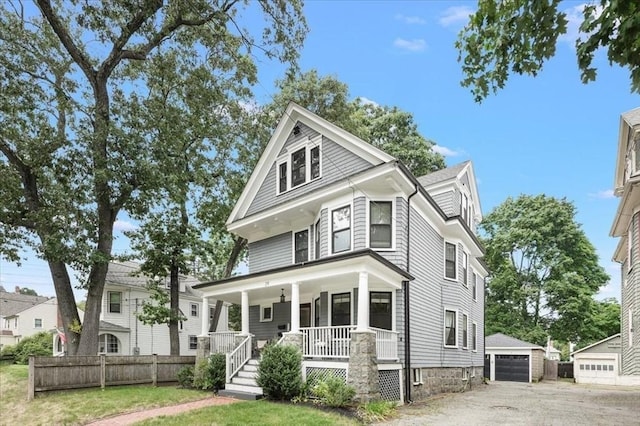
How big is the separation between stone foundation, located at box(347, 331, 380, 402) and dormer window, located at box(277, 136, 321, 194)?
6.25 m

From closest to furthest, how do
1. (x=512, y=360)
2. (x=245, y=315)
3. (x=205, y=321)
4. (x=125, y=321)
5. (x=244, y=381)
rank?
(x=244, y=381) → (x=245, y=315) → (x=205, y=321) → (x=512, y=360) → (x=125, y=321)

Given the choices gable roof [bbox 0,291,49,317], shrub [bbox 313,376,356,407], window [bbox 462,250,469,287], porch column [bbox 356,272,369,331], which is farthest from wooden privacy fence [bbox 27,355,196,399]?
gable roof [bbox 0,291,49,317]

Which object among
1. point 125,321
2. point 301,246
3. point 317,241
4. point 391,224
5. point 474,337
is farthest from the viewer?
point 125,321

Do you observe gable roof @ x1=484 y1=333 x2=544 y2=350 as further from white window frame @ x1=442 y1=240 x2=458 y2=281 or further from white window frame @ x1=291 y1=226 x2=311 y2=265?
white window frame @ x1=291 y1=226 x2=311 y2=265

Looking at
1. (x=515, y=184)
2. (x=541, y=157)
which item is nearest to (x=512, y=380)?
(x=541, y=157)

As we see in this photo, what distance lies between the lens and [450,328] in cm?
1623

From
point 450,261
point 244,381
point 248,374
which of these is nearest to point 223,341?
point 248,374

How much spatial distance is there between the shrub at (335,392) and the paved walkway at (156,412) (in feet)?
8.07

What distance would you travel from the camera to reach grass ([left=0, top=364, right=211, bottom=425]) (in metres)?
Result: 11.2

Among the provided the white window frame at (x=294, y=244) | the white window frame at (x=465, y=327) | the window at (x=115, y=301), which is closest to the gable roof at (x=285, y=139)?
the white window frame at (x=294, y=244)

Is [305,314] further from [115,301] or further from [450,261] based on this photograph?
[115,301]

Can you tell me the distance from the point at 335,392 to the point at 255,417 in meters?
1.89

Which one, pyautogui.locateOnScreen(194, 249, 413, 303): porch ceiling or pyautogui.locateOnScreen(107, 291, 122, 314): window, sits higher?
pyautogui.locateOnScreen(194, 249, 413, 303): porch ceiling

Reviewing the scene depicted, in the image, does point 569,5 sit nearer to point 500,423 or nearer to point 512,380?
point 500,423
